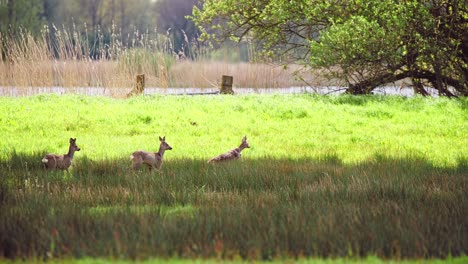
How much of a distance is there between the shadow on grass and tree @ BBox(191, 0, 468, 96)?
1282 centimetres

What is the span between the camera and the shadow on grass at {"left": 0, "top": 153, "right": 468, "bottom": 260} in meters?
5.39

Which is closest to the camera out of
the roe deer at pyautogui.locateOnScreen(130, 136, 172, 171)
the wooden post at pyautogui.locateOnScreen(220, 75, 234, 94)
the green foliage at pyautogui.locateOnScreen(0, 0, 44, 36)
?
the roe deer at pyautogui.locateOnScreen(130, 136, 172, 171)

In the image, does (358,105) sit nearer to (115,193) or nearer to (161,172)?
(161,172)

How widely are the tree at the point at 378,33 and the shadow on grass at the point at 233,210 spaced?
12.8 meters

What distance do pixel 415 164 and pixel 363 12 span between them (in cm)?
1419

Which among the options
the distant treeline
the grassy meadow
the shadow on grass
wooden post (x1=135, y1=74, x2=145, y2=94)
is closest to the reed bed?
wooden post (x1=135, y1=74, x2=145, y2=94)

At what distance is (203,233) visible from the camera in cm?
577

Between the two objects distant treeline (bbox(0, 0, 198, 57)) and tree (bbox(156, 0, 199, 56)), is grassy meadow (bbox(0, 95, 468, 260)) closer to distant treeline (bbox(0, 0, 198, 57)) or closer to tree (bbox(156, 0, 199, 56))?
distant treeline (bbox(0, 0, 198, 57))

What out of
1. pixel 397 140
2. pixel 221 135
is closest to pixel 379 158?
pixel 397 140

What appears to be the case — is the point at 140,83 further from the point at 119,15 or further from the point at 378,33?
the point at 119,15

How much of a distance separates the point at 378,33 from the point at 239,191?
14851mm

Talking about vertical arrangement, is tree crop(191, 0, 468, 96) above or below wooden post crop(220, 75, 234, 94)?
above

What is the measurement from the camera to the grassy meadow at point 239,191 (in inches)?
215

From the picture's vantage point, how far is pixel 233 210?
664 cm
